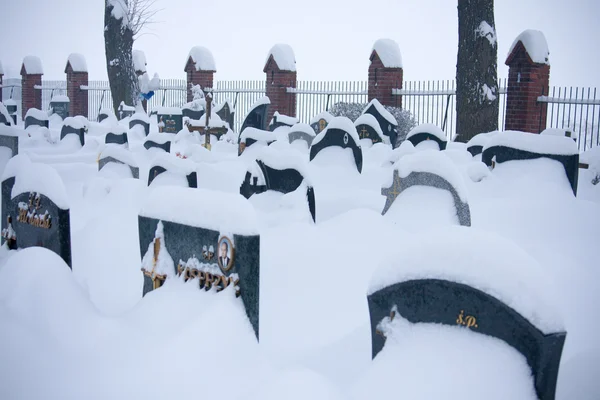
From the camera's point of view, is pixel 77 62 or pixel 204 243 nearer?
pixel 204 243

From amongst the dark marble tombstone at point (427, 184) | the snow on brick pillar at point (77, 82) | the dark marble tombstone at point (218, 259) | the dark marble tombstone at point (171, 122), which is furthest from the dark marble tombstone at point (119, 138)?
the snow on brick pillar at point (77, 82)

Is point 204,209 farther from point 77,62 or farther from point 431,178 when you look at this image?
point 77,62

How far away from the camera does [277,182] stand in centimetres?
629

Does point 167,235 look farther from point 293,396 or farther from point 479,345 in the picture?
point 479,345

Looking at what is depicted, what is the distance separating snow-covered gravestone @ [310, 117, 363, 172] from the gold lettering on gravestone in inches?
231

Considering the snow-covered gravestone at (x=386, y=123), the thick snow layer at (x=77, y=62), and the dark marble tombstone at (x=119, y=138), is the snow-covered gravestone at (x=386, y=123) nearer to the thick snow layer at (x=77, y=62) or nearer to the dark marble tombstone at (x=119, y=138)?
the dark marble tombstone at (x=119, y=138)

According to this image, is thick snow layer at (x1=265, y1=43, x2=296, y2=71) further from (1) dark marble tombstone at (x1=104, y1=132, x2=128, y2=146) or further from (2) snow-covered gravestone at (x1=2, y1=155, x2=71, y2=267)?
(2) snow-covered gravestone at (x1=2, y1=155, x2=71, y2=267)

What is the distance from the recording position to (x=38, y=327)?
313 centimetres

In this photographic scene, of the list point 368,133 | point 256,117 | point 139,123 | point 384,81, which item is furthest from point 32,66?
point 368,133

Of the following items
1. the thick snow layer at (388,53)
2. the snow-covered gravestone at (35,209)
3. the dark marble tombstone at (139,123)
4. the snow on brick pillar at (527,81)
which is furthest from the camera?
the thick snow layer at (388,53)

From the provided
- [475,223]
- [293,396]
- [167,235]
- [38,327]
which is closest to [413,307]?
[293,396]

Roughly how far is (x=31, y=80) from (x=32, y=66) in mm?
668

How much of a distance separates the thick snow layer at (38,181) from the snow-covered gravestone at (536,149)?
5044mm

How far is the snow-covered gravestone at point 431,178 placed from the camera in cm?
532
